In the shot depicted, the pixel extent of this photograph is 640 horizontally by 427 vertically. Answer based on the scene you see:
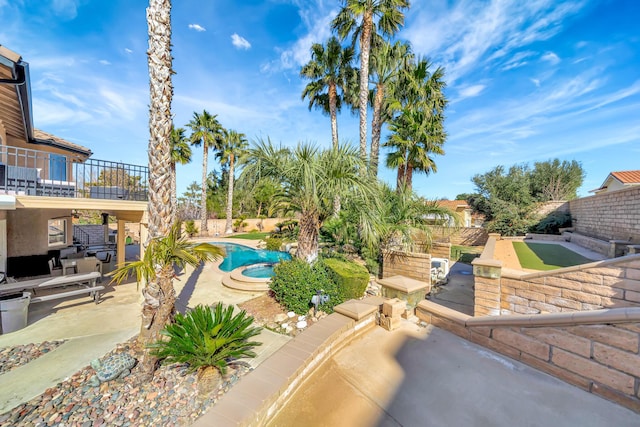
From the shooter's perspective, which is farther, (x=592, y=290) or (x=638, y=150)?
(x=638, y=150)

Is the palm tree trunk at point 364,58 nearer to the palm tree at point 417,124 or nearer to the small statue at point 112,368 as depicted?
the palm tree at point 417,124

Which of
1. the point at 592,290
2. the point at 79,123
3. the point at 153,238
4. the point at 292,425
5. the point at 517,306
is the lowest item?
the point at 517,306

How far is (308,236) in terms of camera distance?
7672mm

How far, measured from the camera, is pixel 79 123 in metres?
14.0

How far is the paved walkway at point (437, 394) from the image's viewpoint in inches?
83.7

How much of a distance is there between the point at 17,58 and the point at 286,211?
22.4ft

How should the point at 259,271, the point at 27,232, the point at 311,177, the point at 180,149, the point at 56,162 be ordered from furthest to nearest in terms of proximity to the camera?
the point at 180,149 < the point at 259,271 < the point at 27,232 < the point at 56,162 < the point at 311,177

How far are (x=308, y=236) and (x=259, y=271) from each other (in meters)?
4.60

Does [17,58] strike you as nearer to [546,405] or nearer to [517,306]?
[546,405]

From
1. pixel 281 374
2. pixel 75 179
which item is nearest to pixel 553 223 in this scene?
pixel 281 374

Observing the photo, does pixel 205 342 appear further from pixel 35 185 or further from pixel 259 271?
pixel 259 271

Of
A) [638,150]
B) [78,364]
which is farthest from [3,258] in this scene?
[638,150]

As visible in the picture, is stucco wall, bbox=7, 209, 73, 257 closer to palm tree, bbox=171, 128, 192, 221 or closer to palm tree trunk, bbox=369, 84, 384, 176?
palm tree, bbox=171, 128, 192, 221

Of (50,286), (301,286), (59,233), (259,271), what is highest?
(59,233)
